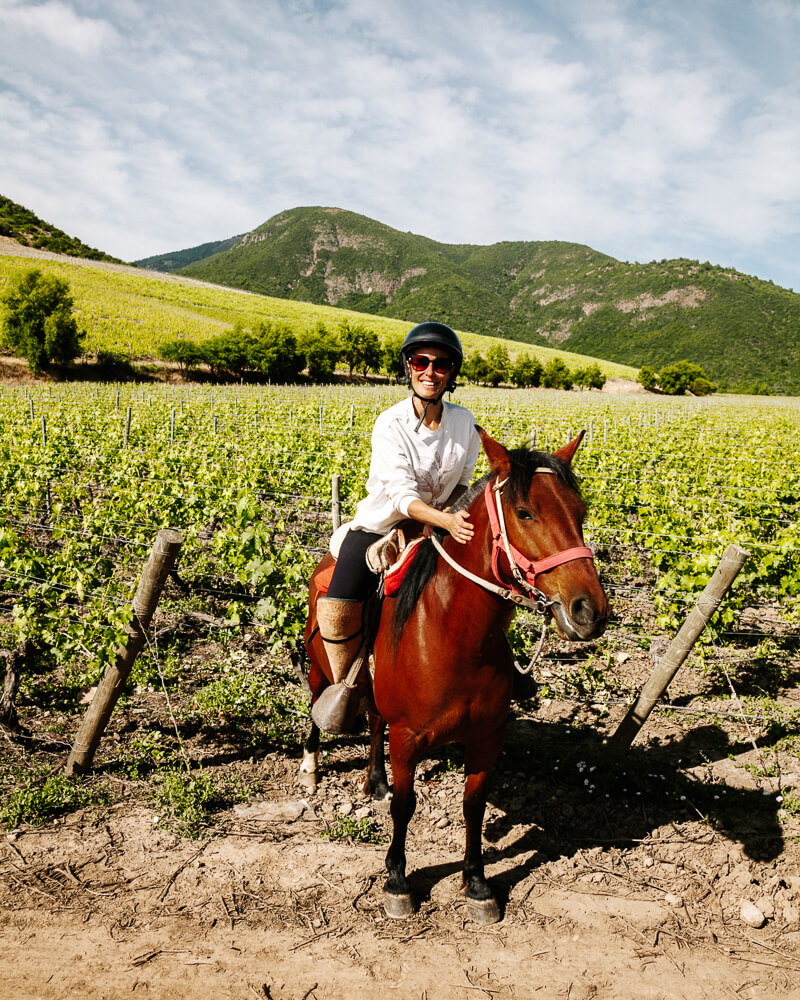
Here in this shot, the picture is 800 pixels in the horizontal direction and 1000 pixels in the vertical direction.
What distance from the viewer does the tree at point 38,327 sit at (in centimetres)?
4278

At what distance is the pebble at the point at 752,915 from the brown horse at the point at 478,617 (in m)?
1.32

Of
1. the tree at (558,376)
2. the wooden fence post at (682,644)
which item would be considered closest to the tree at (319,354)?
the tree at (558,376)

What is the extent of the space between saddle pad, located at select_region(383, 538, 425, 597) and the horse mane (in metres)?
0.04

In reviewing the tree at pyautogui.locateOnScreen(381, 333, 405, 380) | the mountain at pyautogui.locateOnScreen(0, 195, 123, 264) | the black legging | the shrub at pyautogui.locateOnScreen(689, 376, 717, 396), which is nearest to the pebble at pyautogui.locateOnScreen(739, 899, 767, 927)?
the black legging

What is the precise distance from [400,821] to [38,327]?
52.0 m

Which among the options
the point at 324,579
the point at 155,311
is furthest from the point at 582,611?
the point at 155,311

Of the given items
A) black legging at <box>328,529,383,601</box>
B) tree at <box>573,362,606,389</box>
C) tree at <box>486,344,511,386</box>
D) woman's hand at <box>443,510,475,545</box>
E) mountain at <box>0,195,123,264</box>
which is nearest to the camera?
woman's hand at <box>443,510,475,545</box>

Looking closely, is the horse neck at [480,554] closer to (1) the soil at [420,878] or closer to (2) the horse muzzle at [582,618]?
(2) the horse muzzle at [582,618]

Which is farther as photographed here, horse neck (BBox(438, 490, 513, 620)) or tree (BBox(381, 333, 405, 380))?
tree (BBox(381, 333, 405, 380))

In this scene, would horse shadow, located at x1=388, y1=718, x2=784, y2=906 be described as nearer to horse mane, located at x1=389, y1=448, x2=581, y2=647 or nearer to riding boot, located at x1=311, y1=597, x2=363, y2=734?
riding boot, located at x1=311, y1=597, x2=363, y2=734

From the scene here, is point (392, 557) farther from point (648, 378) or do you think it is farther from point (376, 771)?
point (648, 378)

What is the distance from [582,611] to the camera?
1938 mm

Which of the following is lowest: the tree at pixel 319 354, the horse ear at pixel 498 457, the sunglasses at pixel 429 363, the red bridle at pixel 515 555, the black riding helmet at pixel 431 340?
the red bridle at pixel 515 555

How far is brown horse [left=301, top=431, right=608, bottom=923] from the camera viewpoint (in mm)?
2062
